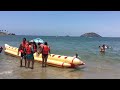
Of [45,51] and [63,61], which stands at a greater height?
[45,51]

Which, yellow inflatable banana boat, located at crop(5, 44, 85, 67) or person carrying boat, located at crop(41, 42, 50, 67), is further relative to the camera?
yellow inflatable banana boat, located at crop(5, 44, 85, 67)

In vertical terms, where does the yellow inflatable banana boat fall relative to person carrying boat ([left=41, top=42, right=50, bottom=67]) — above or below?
below

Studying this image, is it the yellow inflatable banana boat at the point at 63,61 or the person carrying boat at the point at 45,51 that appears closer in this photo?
the person carrying boat at the point at 45,51

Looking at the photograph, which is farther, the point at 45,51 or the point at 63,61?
the point at 63,61

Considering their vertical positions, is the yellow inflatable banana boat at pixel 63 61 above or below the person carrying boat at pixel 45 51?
below
